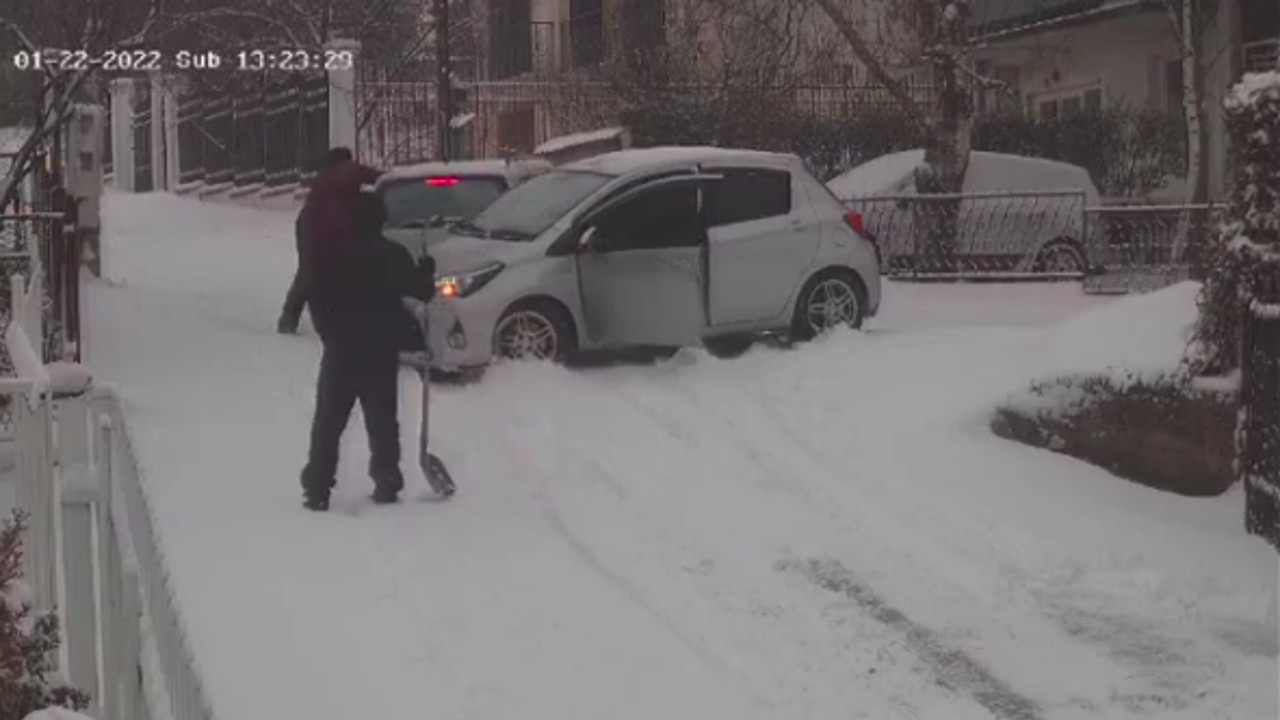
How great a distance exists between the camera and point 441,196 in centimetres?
1805

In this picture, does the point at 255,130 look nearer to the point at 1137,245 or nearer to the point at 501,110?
the point at 501,110

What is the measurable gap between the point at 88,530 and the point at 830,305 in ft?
35.0

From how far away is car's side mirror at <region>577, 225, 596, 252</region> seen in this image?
49.5 ft

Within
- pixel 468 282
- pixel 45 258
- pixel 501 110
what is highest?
pixel 501 110

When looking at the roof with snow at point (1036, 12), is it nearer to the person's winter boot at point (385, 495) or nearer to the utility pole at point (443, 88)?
the utility pole at point (443, 88)

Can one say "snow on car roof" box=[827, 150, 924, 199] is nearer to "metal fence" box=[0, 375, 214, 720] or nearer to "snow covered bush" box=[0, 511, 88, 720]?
"metal fence" box=[0, 375, 214, 720]

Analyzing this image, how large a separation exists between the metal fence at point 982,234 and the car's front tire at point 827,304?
21.1 feet

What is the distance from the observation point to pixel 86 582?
577cm

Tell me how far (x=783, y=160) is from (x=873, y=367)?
2.90m

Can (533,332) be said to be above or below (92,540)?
above

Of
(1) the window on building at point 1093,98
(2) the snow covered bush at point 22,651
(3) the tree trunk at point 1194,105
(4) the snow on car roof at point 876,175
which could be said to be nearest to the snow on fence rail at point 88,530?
(2) the snow covered bush at point 22,651

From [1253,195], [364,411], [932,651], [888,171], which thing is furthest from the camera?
[888,171]

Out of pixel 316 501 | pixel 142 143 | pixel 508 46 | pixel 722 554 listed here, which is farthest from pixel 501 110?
pixel 722 554

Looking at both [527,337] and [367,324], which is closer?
[367,324]
